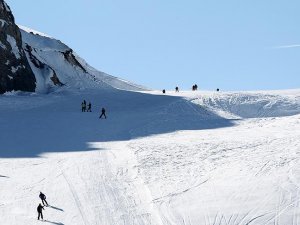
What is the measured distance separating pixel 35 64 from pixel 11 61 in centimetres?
590

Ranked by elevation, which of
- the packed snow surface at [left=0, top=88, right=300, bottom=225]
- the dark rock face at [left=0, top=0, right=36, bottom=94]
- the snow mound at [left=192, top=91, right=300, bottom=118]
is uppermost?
the dark rock face at [left=0, top=0, right=36, bottom=94]

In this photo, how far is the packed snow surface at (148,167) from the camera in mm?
26109

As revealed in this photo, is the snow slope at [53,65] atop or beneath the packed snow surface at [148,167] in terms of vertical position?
atop

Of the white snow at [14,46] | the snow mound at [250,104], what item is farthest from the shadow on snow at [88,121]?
the white snow at [14,46]

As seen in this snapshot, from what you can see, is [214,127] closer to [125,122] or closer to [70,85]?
[125,122]

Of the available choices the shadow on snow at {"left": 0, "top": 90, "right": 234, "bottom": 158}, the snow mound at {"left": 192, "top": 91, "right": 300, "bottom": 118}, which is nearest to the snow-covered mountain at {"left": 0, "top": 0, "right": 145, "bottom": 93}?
the shadow on snow at {"left": 0, "top": 90, "right": 234, "bottom": 158}

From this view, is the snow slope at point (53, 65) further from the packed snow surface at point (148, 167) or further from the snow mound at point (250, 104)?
the snow mound at point (250, 104)

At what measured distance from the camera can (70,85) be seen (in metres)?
72.5

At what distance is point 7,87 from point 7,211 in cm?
3847

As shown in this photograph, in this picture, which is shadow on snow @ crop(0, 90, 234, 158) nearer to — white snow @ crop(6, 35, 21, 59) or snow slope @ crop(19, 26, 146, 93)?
snow slope @ crop(19, 26, 146, 93)

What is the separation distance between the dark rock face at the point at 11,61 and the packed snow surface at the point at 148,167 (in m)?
9.22

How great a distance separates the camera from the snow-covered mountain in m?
66.2

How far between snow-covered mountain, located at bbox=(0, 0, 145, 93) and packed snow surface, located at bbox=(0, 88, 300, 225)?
10.6 m

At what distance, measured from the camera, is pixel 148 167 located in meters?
33.4
